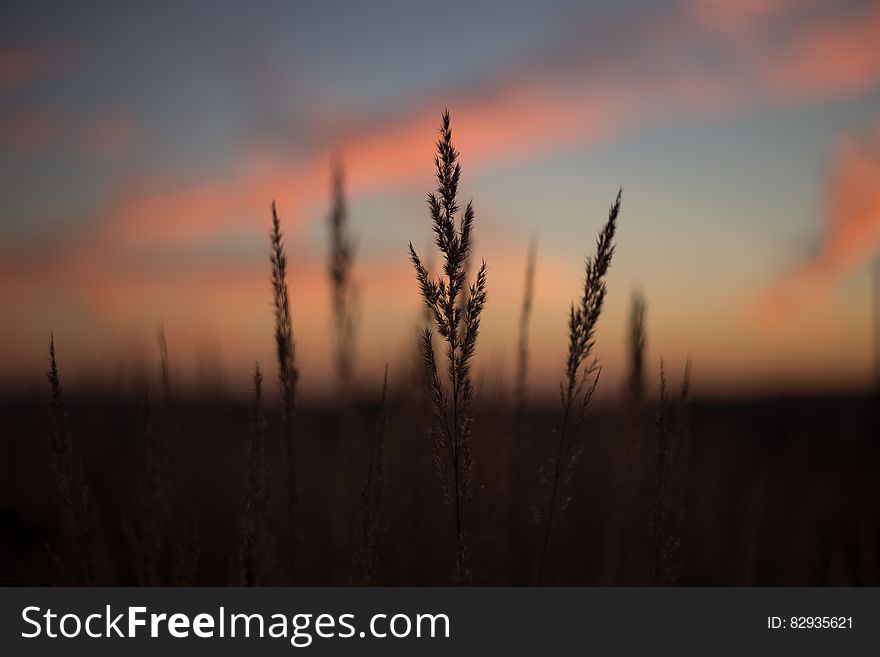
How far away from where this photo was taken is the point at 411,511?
3.93 metres

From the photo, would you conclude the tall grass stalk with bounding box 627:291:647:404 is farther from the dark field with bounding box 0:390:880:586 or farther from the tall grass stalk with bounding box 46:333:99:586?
the tall grass stalk with bounding box 46:333:99:586

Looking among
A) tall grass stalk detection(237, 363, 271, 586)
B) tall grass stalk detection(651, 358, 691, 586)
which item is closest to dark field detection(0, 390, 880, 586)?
tall grass stalk detection(651, 358, 691, 586)

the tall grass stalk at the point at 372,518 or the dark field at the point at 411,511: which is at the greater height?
the tall grass stalk at the point at 372,518

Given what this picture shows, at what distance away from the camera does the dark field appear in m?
3.16

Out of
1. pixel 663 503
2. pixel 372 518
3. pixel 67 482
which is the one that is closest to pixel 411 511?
pixel 372 518

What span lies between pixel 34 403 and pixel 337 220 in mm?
4975

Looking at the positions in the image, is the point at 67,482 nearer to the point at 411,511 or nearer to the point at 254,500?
the point at 254,500

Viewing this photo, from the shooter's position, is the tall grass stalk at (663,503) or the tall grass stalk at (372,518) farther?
the tall grass stalk at (663,503)

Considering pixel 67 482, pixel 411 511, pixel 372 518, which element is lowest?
pixel 411 511

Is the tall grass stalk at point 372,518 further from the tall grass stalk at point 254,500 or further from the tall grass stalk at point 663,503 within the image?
the tall grass stalk at point 663,503

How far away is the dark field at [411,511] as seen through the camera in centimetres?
316

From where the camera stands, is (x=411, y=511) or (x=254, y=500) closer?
(x=254, y=500)

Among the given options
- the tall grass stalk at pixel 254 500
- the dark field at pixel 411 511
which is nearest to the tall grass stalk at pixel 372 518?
the dark field at pixel 411 511
